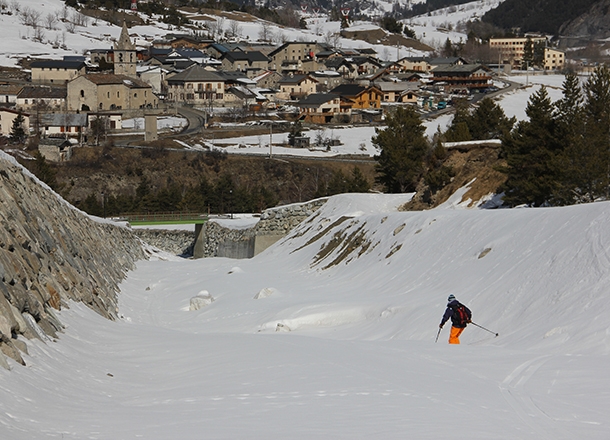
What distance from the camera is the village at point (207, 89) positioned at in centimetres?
10506

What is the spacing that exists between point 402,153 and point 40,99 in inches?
2949

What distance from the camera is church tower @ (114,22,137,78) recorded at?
137 meters

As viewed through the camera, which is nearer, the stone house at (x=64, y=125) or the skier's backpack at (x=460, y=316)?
the skier's backpack at (x=460, y=316)

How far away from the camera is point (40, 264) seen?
1762cm

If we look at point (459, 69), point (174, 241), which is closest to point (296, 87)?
point (459, 69)

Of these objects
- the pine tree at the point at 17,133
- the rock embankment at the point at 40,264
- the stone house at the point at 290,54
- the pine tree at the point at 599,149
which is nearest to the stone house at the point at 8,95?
the pine tree at the point at 17,133

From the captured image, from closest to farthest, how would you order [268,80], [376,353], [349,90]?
[376,353], [349,90], [268,80]

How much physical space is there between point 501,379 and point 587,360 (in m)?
1.93

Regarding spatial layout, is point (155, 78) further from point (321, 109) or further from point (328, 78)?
point (328, 78)

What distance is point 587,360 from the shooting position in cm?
1430

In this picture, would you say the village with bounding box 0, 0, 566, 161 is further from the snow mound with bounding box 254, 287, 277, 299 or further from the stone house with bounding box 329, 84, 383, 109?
the snow mound with bounding box 254, 287, 277, 299

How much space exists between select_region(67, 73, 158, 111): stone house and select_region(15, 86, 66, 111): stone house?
5.16ft

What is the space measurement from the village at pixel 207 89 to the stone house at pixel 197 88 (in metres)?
0.14

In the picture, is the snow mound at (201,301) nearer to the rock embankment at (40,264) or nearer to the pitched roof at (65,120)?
the rock embankment at (40,264)
